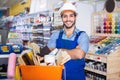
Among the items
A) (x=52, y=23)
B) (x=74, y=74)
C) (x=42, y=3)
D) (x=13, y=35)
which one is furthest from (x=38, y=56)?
(x=13, y=35)

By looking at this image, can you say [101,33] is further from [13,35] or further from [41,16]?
[13,35]

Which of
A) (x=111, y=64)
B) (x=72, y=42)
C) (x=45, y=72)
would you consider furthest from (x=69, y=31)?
(x=111, y=64)

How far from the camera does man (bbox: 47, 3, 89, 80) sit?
273 centimetres

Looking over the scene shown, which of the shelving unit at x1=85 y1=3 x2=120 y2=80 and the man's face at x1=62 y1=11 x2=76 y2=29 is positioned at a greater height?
the man's face at x1=62 y1=11 x2=76 y2=29

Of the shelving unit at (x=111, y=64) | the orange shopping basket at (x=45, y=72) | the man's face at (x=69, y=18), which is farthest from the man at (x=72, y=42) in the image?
the shelving unit at (x=111, y=64)

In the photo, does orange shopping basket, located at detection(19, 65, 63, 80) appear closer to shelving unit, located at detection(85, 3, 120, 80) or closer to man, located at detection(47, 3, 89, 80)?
man, located at detection(47, 3, 89, 80)

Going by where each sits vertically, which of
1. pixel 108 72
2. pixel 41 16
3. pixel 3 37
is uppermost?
pixel 41 16

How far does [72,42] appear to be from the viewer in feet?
9.32

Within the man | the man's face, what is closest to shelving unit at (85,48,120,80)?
the man

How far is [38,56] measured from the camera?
1745 millimetres

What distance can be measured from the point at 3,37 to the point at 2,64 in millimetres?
1000

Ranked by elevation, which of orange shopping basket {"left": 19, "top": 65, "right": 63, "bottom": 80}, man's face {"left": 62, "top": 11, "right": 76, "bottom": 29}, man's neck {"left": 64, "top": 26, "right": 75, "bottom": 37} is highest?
man's face {"left": 62, "top": 11, "right": 76, "bottom": 29}

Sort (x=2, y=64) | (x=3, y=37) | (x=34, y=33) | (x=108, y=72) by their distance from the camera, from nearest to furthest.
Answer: (x=2, y=64)
(x=3, y=37)
(x=108, y=72)
(x=34, y=33)

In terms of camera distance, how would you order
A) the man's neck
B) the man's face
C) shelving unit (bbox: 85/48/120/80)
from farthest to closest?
shelving unit (bbox: 85/48/120/80) → the man's neck → the man's face
